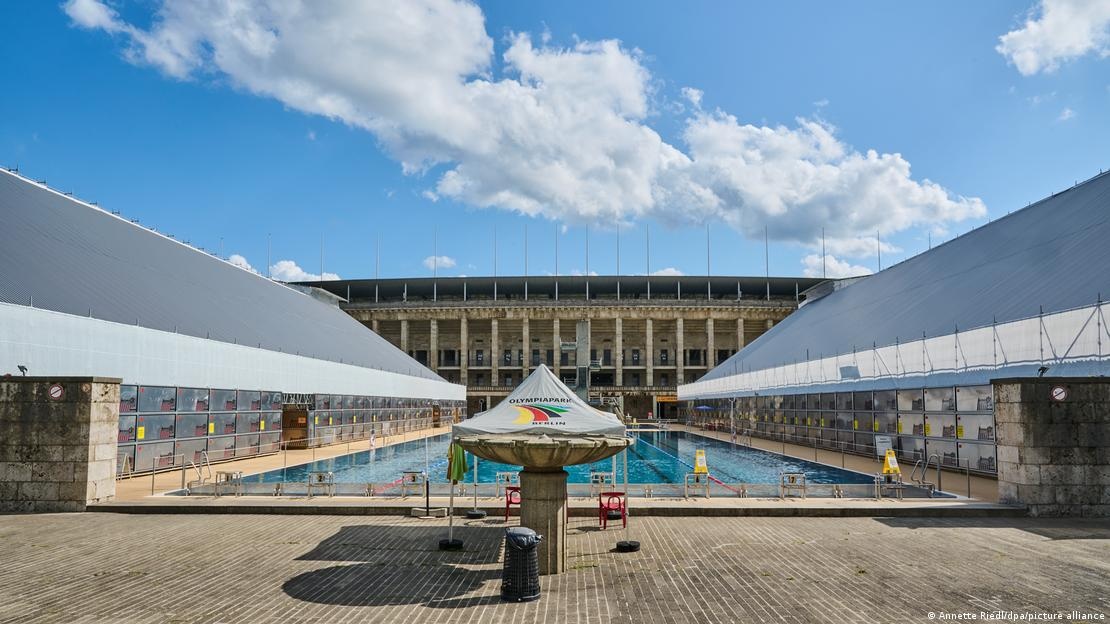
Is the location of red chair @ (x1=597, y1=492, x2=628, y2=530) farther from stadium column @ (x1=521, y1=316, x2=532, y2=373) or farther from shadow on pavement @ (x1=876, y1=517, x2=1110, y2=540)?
stadium column @ (x1=521, y1=316, x2=532, y2=373)

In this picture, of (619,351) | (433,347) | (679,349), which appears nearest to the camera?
(679,349)

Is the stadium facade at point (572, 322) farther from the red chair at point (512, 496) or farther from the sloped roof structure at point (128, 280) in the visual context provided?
the red chair at point (512, 496)

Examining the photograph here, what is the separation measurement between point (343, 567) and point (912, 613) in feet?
27.0

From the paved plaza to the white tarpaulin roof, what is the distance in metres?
2.18

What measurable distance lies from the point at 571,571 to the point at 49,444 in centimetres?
1296

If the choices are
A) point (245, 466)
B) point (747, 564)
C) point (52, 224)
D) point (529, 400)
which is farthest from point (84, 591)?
point (52, 224)

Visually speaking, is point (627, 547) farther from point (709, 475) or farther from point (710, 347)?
point (710, 347)

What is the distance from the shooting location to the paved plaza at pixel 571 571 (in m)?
8.86

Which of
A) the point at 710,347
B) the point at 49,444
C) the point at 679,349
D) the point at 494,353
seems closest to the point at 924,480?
the point at 49,444

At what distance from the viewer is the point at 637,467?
103 feet

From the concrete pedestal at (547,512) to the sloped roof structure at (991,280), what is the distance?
694 inches

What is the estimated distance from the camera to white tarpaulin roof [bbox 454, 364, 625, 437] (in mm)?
11664

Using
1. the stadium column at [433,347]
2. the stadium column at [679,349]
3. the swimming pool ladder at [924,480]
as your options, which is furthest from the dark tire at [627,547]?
the stadium column at [433,347]

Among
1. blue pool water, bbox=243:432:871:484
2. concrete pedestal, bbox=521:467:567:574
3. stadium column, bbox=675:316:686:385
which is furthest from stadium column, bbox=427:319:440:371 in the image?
concrete pedestal, bbox=521:467:567:574
